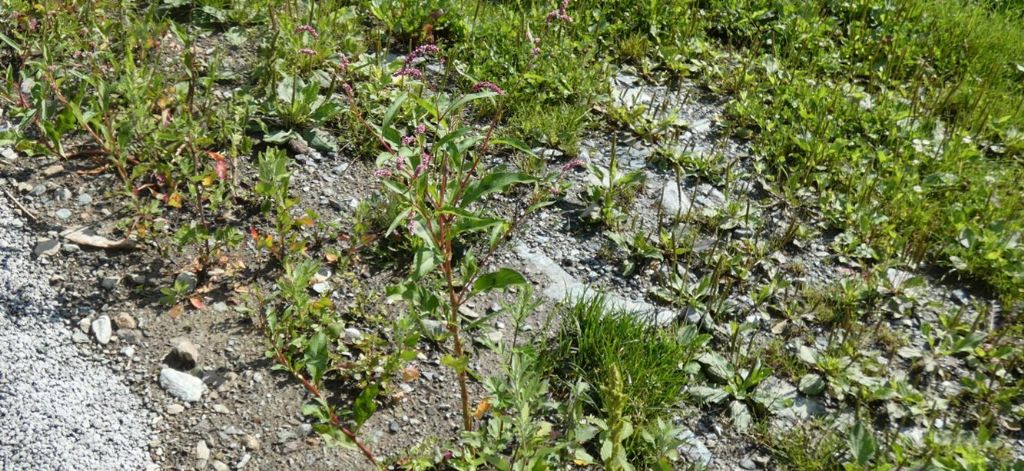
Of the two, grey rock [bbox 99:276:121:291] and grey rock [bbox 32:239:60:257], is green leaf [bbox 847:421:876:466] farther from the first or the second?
grey rock [bbox 32:239:60:257]

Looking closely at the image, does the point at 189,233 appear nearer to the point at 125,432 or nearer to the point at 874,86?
the point at 125,432

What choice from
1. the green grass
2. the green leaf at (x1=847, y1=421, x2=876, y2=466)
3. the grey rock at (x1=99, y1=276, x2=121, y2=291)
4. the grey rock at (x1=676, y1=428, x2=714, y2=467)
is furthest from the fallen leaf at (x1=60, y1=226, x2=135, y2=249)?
the green leaf at (x1=847, y1=421, x2=876, y2=466)

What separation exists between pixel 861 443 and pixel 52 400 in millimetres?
3147

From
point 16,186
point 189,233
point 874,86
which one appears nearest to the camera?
point 189,233

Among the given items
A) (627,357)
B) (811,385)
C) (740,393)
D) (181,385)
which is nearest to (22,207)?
(181,385)

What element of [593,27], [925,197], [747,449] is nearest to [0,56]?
[593,27]

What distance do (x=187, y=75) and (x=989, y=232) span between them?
4411 mm

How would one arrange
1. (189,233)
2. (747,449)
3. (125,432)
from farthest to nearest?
1. (189,233)
2. (747,449)
3. (125,432)

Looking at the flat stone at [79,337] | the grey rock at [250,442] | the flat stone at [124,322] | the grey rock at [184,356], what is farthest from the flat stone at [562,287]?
the flat stone at [79,337]

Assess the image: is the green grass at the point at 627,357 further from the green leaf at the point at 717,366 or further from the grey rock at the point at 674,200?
the grey rock at the point at 674,200

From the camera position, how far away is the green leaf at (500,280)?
2.88 metres

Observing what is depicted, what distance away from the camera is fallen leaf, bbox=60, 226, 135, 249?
13.2ft

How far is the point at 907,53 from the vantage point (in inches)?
236

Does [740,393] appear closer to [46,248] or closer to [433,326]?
[433,326]
